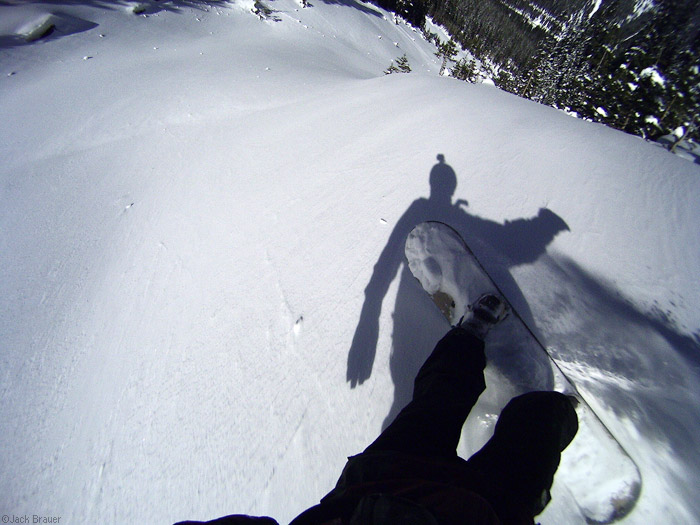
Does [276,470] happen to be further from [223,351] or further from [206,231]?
[206,231]

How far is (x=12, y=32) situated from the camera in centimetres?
623

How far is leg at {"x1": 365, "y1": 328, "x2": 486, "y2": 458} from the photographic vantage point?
3.62 feet

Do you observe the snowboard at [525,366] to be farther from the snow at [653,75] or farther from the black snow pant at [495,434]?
the snow at [653,75]

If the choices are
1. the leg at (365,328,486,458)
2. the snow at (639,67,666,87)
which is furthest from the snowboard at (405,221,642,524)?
the snow at (639,67,666,87)

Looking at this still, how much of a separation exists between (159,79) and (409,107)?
4653 mm

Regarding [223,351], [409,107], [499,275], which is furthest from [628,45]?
[223,351]

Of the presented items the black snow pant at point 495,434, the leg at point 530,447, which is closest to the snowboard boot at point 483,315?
the black snow pant at point 495,434

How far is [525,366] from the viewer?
1.47m

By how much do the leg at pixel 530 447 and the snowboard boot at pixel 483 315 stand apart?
1.21ft

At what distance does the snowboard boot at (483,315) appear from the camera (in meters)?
1.54

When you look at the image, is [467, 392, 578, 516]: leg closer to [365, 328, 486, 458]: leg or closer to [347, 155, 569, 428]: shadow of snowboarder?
[365, 328, 486, 458]: leg

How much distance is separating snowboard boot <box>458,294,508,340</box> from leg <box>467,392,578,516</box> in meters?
0.37

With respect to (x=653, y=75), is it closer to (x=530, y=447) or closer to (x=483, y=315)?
(x=483, y=315)

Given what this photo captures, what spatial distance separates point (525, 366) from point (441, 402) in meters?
0.59
